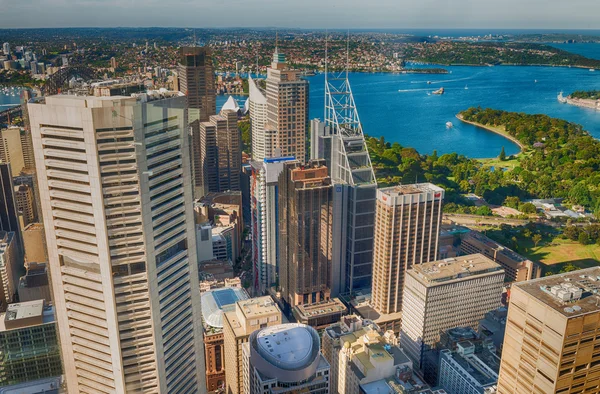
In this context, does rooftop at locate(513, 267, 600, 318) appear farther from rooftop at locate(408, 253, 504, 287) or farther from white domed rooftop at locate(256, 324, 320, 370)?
rooftop at locate(408, 253, 504, 287)

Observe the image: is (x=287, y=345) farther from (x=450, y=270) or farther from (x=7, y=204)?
(x=7, y=204)

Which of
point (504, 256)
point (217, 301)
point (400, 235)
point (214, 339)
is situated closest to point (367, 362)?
point (214, 339)

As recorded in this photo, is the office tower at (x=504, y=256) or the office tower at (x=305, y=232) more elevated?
the office tower at (x=305, y=232)

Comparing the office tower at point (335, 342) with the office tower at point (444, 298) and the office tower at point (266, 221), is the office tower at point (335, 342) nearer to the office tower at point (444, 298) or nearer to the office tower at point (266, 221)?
the office tower at point (444, 298)

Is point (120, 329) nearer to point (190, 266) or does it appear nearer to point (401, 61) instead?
point (190, 266)

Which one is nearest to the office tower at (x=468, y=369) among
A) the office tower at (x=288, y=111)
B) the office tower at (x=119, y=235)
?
the office tower at (x=119, y=235)

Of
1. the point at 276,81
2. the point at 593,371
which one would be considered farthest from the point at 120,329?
the point at 276,81
